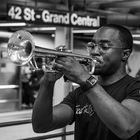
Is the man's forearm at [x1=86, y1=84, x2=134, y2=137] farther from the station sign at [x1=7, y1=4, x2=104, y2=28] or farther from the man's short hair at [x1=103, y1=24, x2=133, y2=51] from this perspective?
the station sign at [x1=7, y1=4, x2=104, y2=28]

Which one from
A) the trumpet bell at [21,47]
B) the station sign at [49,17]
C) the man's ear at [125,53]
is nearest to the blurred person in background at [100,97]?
the man's ear at [125,53]

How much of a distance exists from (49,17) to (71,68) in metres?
3.67

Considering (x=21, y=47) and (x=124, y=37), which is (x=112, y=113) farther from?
(x=21, y=47)

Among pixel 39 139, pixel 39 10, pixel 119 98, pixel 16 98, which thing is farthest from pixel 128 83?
pixel 16 98

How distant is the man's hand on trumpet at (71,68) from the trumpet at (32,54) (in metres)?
0.03

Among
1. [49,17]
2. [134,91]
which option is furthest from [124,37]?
[49,17]

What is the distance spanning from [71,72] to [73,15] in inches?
158

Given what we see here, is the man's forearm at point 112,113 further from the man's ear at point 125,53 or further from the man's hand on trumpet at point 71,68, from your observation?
the man's ear at point 125,53

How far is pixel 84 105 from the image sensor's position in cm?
162

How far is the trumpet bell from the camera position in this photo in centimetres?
153

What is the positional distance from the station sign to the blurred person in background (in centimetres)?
306

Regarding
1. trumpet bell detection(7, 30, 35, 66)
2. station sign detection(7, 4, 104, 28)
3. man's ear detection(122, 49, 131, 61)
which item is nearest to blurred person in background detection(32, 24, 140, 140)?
man's ear detection(122, 49, 131, 61)

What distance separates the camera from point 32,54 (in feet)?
4.89

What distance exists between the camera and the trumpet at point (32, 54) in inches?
57.8
